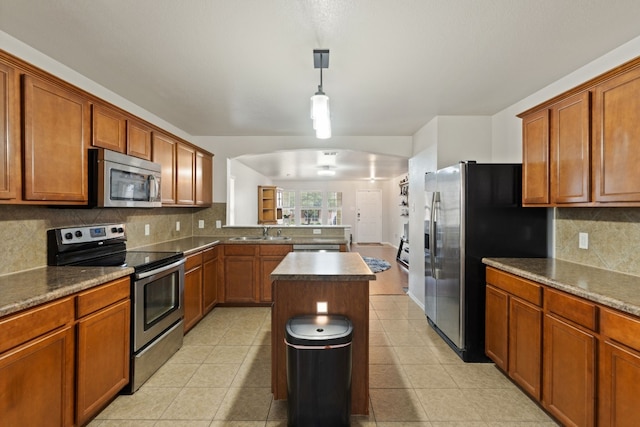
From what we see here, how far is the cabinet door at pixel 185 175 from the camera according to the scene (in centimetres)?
363

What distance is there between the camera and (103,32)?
193 centimetres

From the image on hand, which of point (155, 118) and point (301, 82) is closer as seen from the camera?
point (301, 82)

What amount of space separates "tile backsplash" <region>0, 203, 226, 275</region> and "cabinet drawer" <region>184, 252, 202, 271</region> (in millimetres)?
613

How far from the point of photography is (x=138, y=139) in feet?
9.46

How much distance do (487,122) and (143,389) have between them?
427 cm

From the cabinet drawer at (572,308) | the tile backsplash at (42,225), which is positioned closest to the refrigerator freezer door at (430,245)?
the cabinet drawer at (572,308)

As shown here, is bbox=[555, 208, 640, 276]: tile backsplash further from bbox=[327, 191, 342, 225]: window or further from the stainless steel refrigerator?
bbox=[327, 191, 342, 225]: window

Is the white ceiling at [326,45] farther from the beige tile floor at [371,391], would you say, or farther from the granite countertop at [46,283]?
the beige tile floor at [371,391]

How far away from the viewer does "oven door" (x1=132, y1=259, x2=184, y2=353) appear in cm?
227

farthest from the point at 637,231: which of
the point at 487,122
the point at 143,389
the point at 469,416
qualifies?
the point at 143,389

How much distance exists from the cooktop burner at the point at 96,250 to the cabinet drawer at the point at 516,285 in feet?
8.96

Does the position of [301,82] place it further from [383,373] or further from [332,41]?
[383,373]

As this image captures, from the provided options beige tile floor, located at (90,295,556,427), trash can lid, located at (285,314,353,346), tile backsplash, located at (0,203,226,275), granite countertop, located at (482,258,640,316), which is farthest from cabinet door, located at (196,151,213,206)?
granite countertop, located at (482,258,640,316)

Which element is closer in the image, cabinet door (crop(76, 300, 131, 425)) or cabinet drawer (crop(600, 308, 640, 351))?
cabinet drawer (crop(600, 308, 640, 351))
